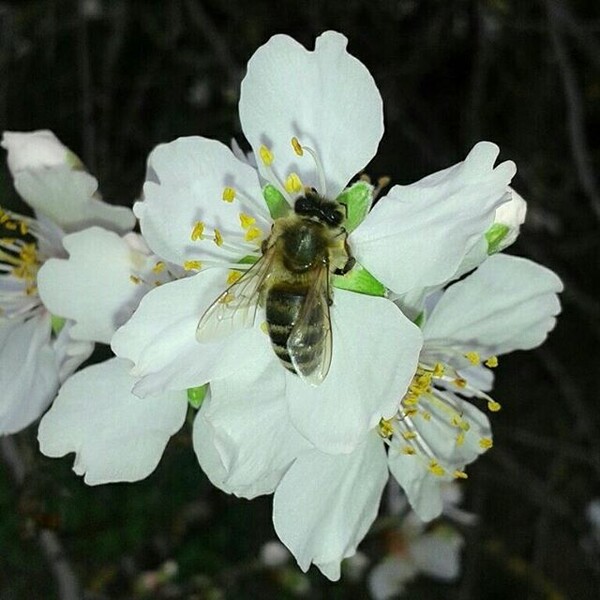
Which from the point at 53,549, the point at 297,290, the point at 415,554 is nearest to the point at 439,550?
the point at 415,554

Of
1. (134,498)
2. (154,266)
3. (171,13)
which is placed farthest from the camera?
(171,13)

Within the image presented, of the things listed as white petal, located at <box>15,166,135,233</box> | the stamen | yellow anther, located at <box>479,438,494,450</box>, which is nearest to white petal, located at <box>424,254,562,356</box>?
yellow anther, located at <box>479,438,494,450</box>

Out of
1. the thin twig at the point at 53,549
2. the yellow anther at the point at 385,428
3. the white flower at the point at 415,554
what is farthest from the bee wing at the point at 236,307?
the white flower at the point at 415,554

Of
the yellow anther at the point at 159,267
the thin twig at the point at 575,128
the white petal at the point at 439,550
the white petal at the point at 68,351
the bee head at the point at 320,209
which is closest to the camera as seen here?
the bee head at the point at 320,209

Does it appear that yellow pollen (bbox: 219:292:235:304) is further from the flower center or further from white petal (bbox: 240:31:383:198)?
the flower center

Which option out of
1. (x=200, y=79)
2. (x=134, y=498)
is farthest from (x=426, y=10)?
(x=134, y=498)

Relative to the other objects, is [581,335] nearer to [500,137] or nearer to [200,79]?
[500,137]

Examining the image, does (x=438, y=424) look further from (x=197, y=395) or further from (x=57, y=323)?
(x=57, y=323)

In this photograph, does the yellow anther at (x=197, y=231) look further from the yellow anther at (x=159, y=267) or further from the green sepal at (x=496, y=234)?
the green sepal at (x=496, y=234)
